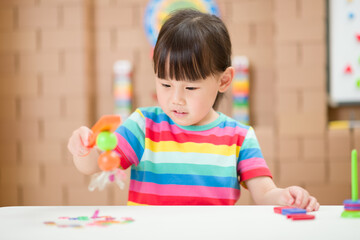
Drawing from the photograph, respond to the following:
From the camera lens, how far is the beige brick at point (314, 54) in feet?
8.02

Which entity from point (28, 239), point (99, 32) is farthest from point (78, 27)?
point (28, 239)

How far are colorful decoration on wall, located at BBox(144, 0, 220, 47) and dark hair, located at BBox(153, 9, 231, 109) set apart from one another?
1598 millimetres

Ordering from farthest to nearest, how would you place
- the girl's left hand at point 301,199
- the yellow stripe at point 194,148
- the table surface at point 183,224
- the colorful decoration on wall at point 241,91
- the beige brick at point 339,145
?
the colorful decoration on wall at point 241,91, the beige brick at point 339,145, the yellow stripe at point 194,148, the girl's left hand at point 301,199, the table surface at point 183,224

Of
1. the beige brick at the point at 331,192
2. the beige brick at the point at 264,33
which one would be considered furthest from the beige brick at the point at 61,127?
the beige brick at the point at 331,192

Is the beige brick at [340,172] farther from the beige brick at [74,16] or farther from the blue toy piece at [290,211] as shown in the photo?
the blue toy piece at [290,211]

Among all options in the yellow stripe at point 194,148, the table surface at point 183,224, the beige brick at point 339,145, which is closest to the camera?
the table surface at point 183,224

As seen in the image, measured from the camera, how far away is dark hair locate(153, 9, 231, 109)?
95 cm

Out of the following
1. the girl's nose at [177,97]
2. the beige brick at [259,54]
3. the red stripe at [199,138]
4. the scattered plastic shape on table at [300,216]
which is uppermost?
the beige brick at [259,54]

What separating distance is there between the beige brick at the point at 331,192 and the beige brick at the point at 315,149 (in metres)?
0.15

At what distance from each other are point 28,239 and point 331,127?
7.11 ft

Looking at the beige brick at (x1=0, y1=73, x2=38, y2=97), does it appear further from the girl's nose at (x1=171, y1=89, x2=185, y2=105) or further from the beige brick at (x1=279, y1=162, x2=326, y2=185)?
the girl's nose at (x1=171, y1=89, x2=185, y2=105)

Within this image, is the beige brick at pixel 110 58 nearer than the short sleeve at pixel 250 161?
No

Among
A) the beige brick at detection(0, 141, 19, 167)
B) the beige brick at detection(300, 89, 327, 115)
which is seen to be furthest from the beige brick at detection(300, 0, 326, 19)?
the beige brick at detection(0, 141, 19, 167)

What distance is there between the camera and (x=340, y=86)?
98.3 inches
